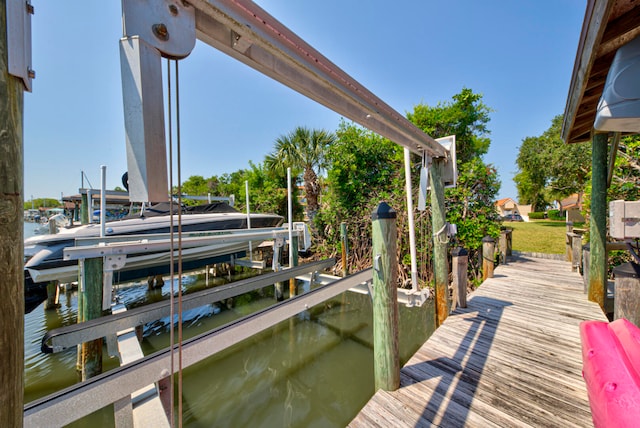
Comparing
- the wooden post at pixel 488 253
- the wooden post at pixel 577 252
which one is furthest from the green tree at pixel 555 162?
the wooden post at pixel 488 253

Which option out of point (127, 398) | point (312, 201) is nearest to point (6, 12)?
point (127, 398)

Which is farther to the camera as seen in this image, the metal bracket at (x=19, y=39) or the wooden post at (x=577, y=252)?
the wooden post at (x=577, y=252)

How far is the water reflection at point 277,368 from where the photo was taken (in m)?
3.10

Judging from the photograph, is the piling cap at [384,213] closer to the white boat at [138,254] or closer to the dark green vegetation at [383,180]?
the white boat at [138,254]

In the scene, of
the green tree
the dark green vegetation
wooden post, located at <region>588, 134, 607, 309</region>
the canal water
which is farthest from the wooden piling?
the green tree

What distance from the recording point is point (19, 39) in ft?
2.19

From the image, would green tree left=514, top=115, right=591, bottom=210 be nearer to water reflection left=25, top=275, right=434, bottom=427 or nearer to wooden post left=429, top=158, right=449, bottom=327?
wooden post left=429, top=158, right=449, bottom=327

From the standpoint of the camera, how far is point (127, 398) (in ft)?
4.82

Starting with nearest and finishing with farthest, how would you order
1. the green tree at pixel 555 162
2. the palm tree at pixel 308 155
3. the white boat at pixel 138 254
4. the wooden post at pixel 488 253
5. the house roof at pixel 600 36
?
1. the house roof at pixel 600 36
2. the white boat at pixel 138 254
3. the wooden post at pixel 488 253
4. the palm tree at pixel 308 155
5. the green tree at pixel 555 162

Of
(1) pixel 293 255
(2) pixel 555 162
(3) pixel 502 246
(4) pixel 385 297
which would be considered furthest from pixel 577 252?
(2) pixel 555 162

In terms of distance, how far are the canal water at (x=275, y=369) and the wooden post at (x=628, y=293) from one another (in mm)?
2752

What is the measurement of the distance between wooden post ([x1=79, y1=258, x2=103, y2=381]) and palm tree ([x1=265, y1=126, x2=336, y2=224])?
732 cm

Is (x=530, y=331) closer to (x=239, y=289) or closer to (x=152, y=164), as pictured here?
(x=239, y=289)

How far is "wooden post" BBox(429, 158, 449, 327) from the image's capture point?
150 inches
